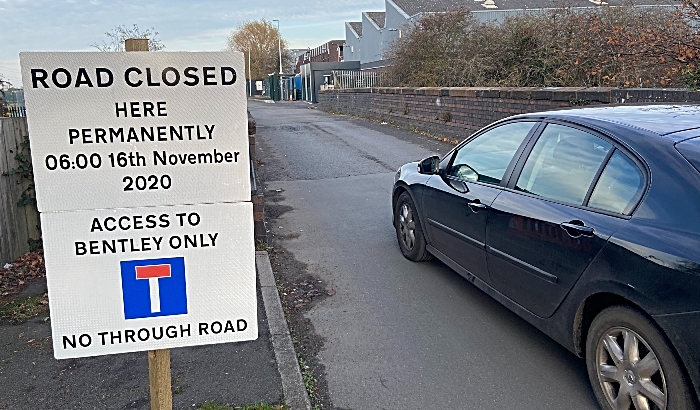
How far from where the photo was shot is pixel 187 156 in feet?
7.15

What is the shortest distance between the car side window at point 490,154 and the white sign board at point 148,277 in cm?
260

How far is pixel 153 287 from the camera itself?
7.22ft

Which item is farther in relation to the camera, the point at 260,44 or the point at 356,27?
the point at 260,44

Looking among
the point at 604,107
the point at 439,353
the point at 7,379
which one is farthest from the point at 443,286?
the point at 7,379

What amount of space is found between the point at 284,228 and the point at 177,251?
17.3 feet

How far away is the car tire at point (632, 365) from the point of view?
8.93ft

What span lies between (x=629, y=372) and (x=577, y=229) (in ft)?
2.57

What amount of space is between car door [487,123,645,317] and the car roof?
0.44ft

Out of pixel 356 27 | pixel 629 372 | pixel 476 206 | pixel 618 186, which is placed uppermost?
pixel 356 27

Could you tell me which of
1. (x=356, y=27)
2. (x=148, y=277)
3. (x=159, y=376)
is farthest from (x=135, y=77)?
(x=356, y=27)

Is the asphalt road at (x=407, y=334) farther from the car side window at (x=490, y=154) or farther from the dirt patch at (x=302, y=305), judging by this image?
the car side window at (x=490, y=154)

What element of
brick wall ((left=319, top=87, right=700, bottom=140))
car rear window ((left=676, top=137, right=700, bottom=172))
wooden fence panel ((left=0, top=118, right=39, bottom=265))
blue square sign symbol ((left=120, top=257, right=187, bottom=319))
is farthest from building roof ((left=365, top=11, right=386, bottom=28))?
blue square sign symbol ((left=120, top=257, right=187, bottom=319))

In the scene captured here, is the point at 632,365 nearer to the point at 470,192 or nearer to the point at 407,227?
the point at 470,192

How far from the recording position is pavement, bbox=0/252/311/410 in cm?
338
